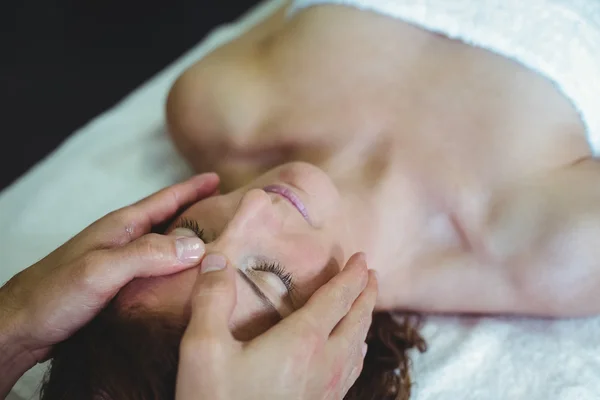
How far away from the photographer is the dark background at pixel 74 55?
7.04 feet

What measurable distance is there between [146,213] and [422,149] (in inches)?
20.5

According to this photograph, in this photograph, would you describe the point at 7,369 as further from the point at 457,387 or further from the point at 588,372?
the point at 588,372

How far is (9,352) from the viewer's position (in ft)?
2.75

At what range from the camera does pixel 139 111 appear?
1505mm

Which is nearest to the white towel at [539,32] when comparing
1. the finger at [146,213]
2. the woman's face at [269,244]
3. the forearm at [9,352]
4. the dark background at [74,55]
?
the woman's face at [269,244]

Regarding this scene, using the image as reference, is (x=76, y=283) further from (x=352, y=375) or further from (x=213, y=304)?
(x=352, y=375)

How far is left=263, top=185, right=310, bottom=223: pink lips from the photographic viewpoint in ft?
3.09

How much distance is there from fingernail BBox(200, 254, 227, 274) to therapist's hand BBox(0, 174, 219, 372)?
14 mm

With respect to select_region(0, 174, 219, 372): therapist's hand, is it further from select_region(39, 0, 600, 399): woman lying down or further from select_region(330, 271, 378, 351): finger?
select_region(330, 271, 378, 351): finger

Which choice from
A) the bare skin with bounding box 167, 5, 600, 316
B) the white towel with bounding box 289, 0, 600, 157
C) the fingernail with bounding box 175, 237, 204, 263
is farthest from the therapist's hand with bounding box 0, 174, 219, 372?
the white towel with bounding box 289, 0, 600, 157

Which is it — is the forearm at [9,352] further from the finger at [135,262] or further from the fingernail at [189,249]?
the fingernail at [189,249]

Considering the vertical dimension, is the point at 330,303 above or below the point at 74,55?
below

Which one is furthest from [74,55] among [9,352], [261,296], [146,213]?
[261,296]

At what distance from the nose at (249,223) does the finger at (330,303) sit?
0.43 ft
